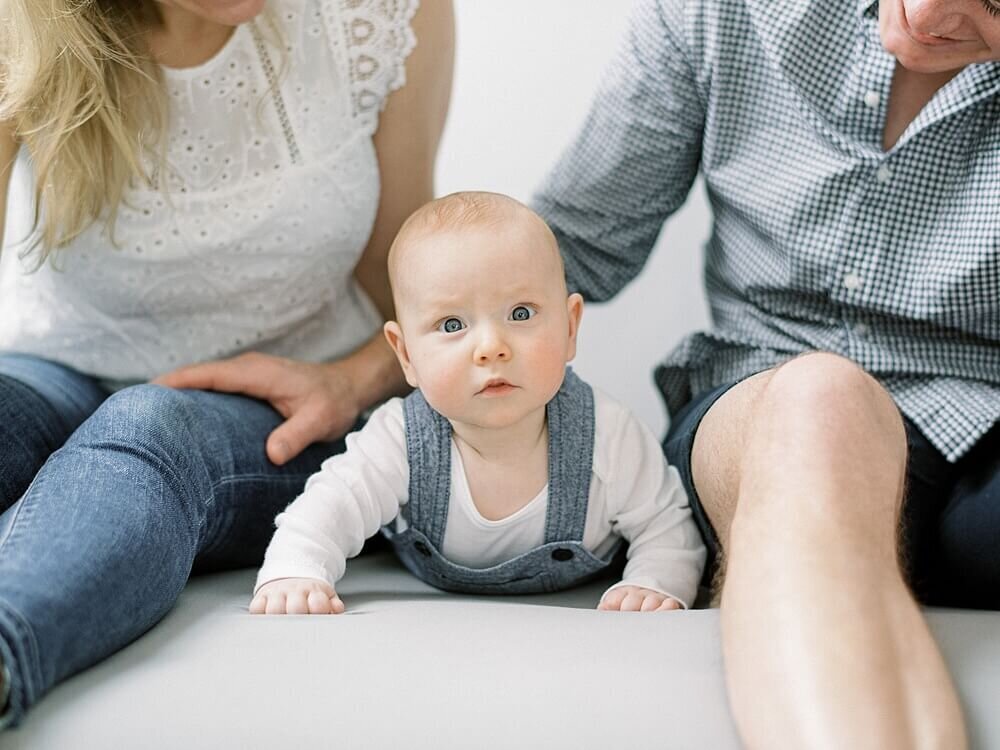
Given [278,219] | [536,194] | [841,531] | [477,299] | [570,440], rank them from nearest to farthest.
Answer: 1. [841,531]
2. [477,299]
3. [570,440]
4. [278,219]
5. [536,194]

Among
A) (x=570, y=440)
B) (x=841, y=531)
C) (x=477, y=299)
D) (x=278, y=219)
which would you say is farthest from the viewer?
(x=278, y=219)

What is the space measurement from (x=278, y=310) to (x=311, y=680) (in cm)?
68

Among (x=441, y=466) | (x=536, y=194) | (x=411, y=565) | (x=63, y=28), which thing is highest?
(x=63, y=28)

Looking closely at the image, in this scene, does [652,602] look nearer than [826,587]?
No

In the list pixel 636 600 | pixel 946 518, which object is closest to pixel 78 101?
pixel 636 600

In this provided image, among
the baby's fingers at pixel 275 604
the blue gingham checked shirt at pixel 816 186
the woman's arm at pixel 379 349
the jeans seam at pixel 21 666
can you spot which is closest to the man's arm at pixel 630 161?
the blue gingham checked shirt at pixel 816 186

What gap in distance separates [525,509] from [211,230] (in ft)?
1.70

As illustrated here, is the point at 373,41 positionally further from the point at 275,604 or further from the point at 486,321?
the point at 275,604

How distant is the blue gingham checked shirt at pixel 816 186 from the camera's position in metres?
1.40

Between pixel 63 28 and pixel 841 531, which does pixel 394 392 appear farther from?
pixel 841 531

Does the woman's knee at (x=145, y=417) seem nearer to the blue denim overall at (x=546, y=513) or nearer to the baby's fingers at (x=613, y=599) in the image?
the blue denim overall at (x=546, y=513)

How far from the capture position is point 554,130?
206 centimetres

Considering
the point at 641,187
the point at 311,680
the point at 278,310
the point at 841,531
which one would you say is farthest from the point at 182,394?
the point at 841,531

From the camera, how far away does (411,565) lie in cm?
142
